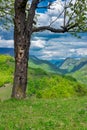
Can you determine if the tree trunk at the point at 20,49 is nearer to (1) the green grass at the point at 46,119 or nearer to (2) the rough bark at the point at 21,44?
(2) the rough bark at the point at 21,44

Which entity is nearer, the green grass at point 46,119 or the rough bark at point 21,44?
the green grass at point 46,119

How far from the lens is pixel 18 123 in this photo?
1952 cm

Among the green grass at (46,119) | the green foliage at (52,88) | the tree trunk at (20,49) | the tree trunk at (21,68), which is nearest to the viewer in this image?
the green grass at (46,119)

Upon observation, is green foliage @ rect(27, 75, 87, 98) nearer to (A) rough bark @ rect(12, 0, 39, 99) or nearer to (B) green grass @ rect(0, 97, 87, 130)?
(A) rough bark @ rect(12, 0, 39, 99)

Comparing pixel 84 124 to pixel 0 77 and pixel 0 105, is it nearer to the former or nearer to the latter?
pixel 0 105

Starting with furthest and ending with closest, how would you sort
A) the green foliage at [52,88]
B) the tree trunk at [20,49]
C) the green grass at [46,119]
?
the green foliage at [52,88] → the tree trunk at [20,49] → the green grass at [46,119]

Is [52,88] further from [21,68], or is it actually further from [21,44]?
[21,44]

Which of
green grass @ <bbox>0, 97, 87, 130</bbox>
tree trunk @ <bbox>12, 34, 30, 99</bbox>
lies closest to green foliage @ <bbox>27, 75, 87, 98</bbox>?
tree trunk @ <bbox>12, 34, 30, 99</bbox>

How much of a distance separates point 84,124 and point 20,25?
15752 millimetres

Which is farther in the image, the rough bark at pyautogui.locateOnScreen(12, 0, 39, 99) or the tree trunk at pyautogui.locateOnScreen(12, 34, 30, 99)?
the tree trunk at pyautogui.locateOnScreen(12, 34, 30, 99)

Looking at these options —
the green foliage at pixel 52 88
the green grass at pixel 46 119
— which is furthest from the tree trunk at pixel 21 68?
the green foliage at pixel 52 88

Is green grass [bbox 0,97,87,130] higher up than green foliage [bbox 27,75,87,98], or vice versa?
green grass [bbox 0,97,87,130]

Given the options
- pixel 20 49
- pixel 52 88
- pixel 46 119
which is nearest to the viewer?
pixel 46 119

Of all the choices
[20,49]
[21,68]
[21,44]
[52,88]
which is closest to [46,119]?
[21,68]
